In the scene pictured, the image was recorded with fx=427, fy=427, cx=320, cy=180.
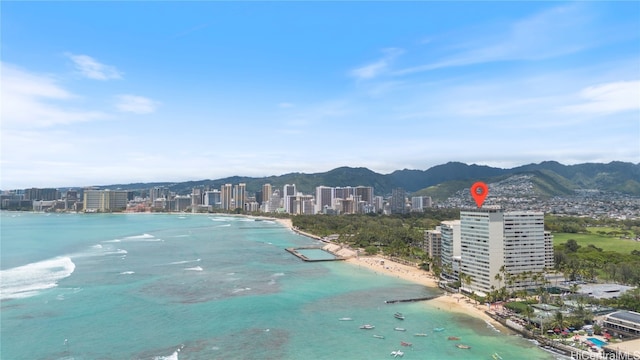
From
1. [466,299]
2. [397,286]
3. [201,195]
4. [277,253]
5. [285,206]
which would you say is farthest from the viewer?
[201,195]

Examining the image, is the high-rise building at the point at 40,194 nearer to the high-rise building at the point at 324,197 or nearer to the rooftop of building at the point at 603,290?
the high-rise building at the point at 324,197

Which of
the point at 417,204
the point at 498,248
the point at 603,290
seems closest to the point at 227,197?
the point at 417,204

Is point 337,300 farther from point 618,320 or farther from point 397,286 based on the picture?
point 618,320

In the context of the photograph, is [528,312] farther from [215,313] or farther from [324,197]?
[324,197]

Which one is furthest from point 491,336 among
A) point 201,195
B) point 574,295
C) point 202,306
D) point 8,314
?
point 201,195

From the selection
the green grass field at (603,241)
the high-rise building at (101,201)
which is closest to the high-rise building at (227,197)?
the high-rise building at (101,201)

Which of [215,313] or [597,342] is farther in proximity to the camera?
[215,313]
